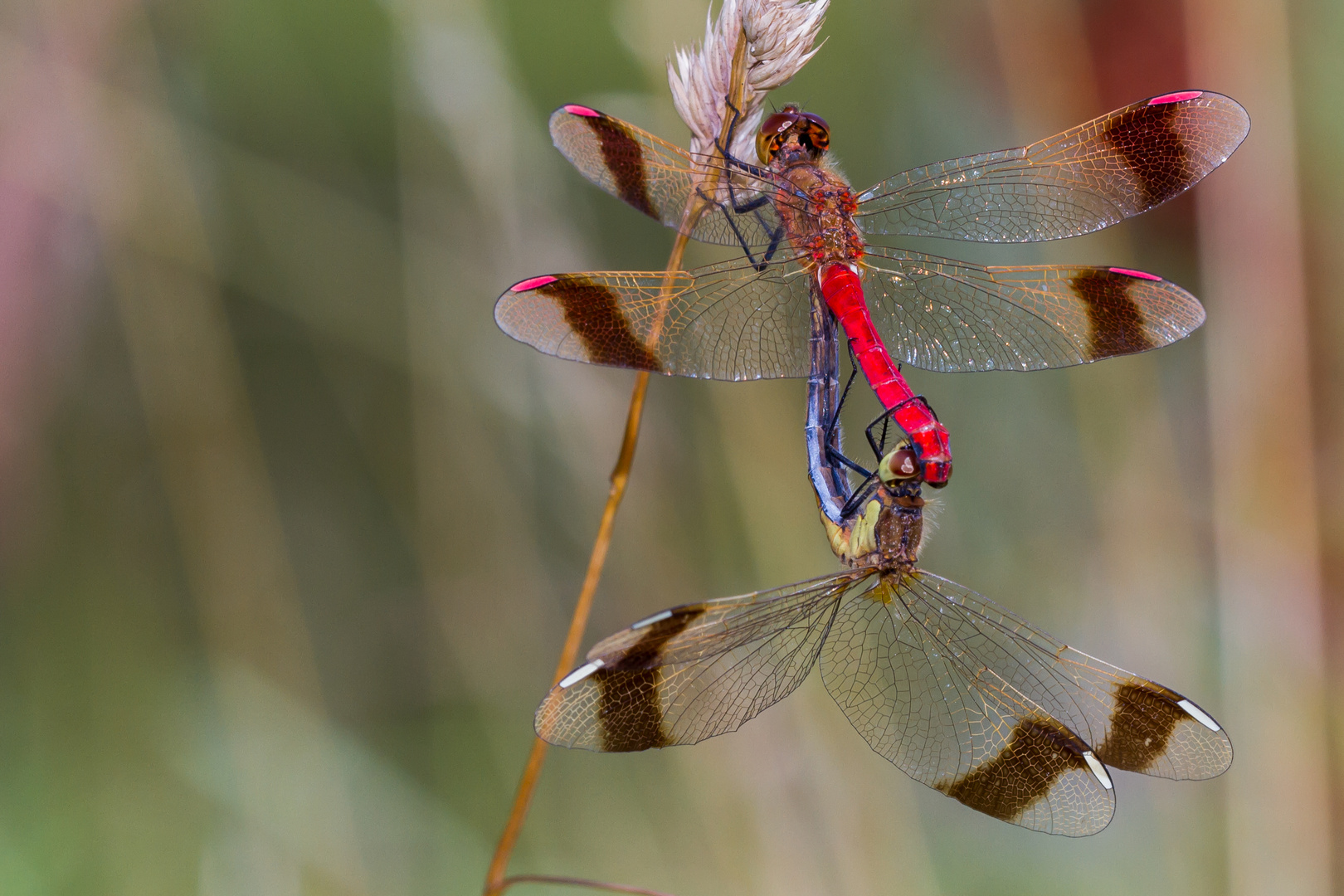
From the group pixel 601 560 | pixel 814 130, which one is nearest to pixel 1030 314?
pixel 814 130

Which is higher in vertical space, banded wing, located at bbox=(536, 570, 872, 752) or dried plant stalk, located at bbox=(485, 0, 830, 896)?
dried plant stalk, located at bbox=(485, 0, 830, 896)

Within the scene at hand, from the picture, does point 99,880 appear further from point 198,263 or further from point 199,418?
point 198,263

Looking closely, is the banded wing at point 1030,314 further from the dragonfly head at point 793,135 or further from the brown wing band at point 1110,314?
the dragonfly head at point 793,135

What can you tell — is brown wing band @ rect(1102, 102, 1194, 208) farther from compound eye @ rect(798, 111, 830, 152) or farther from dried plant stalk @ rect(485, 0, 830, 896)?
dried plant stalk @ rect(485, 0, 830, 896)

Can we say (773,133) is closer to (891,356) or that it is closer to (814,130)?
(814,130)

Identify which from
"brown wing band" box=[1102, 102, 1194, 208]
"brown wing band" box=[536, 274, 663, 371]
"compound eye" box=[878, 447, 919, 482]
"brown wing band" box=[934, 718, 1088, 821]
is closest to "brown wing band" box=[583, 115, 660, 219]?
"brown wing band" box=[536, 274, 663, 371]

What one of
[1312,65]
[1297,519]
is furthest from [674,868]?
[1312,65]

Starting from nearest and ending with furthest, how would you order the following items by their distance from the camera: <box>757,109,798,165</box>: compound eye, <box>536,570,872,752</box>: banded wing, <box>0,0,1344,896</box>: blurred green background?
<box>536,570,872,752</box>: banded wing, <box>757,109,798,165</box>: compound eye, <box>0,0,1344,896</box>: blurred green background
